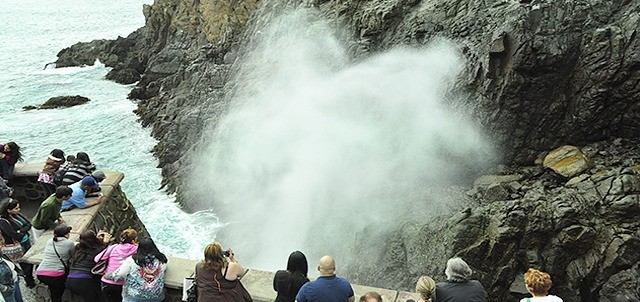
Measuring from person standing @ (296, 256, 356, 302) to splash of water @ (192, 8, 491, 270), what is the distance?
8157 mm

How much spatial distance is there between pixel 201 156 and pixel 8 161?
1082cm

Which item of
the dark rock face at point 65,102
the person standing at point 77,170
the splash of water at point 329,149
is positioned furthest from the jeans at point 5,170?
the dark rock face at point 65,102

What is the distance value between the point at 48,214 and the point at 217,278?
3.41 m

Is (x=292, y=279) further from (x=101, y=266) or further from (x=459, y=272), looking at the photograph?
(x=101, y=266)

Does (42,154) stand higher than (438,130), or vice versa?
(438,130)

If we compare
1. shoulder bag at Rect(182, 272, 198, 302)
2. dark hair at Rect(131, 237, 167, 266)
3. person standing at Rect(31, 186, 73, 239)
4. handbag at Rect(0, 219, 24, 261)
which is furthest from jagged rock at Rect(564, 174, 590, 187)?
handbag at Rect(0, 219, 24, 261)

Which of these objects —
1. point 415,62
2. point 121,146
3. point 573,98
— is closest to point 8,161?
point 415,62

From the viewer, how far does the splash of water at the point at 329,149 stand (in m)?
15.1

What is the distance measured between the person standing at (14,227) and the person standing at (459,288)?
551 cm

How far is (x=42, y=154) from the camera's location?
89.2 feet

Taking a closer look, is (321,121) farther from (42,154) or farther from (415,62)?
(42,154)

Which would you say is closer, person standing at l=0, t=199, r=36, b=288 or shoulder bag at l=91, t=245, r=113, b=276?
shoulder bag at l=91, t=245, r=113, b=276

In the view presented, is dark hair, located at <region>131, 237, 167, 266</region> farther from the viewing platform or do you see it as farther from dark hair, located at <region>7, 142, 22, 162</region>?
dark hair, located at <region>7, 142, 22, 162</region>

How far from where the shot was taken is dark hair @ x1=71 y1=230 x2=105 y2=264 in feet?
22.4
